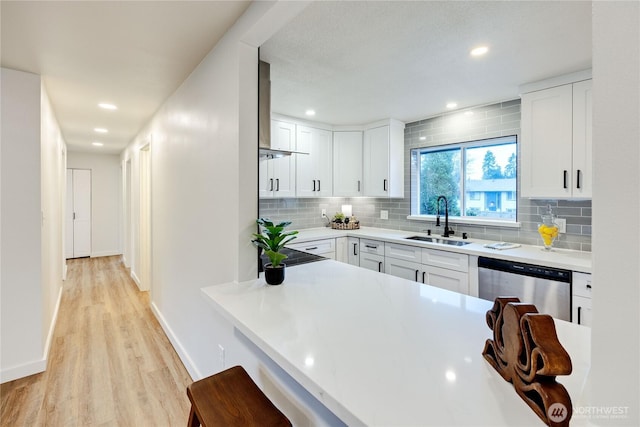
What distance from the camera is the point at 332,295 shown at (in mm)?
1511

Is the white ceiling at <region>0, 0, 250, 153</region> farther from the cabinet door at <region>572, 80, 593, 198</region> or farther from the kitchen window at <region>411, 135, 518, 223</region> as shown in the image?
the kitchen window at <region>411, 135, 518, 223</region>

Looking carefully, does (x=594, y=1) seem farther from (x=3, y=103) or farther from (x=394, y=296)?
(x=3, y=103)

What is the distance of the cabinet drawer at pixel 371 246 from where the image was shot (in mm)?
3615

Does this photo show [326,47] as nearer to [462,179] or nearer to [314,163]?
[314,163]

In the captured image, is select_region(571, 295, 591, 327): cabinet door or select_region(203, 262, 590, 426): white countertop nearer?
select_region(203, 262, 590, 426): white countertop

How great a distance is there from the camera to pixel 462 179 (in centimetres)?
362

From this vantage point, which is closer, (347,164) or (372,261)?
(372,261)

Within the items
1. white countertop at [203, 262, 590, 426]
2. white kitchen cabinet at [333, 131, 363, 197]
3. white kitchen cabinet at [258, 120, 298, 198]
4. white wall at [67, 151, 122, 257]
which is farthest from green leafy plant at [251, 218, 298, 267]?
white wall at [67, 151, 122, 257]

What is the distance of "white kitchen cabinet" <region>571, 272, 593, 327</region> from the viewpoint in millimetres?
2133

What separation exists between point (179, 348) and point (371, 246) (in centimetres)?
232

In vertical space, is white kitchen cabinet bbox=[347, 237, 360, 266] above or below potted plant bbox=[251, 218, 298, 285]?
below

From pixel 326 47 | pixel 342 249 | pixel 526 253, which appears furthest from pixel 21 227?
pixel 526 253

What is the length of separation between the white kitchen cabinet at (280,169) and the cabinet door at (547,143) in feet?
8.14

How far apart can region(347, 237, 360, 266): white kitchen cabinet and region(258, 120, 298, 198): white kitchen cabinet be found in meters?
0.97
